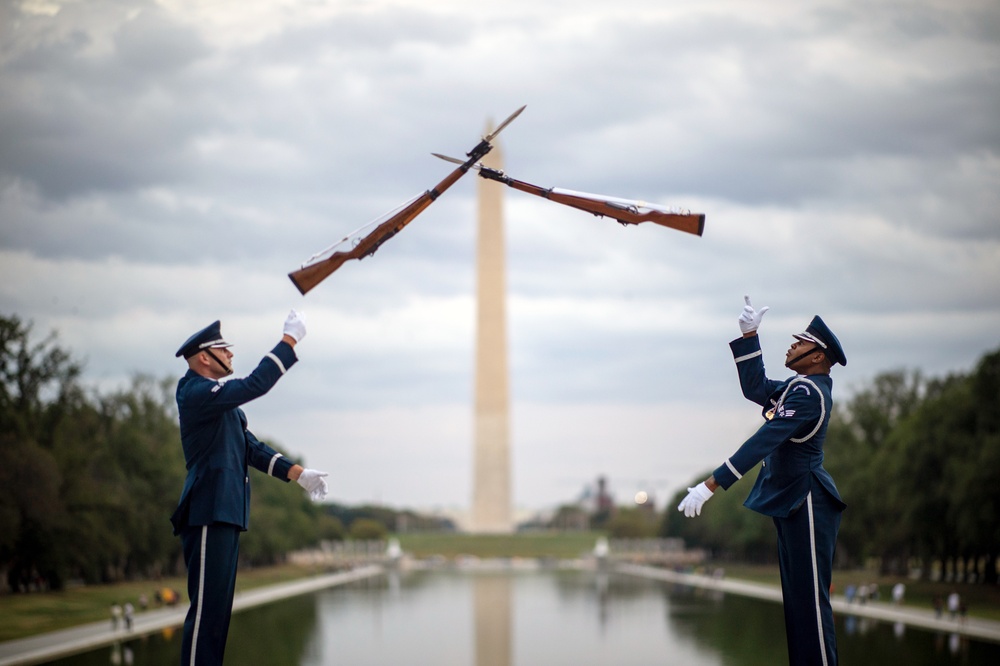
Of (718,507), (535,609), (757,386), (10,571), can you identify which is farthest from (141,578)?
(757,386)

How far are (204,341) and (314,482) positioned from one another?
1.02 metres

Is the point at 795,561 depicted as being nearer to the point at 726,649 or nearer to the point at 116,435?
the point at 726,649

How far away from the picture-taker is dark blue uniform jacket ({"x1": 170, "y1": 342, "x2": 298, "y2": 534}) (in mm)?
7371

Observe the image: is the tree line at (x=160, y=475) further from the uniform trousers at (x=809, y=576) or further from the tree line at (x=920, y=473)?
the uniform trousers at (x=809, y=576)

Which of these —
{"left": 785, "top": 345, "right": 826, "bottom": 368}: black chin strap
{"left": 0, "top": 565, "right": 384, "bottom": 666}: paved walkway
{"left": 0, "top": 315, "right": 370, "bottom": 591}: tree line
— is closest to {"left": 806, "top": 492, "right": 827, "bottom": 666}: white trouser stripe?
{"left": 785, "top": 345, "right": 826, "bottom": 368}: black chin strap

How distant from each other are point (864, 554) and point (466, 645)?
40680 millimetres

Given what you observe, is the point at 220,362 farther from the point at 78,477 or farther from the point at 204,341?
the point at 78,477

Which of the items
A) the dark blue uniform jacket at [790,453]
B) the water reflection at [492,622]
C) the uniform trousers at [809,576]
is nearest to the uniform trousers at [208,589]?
the dark blue uniform jacket at [790,453]

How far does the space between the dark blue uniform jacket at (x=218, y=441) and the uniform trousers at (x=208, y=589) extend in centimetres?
9

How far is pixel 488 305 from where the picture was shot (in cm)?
9044

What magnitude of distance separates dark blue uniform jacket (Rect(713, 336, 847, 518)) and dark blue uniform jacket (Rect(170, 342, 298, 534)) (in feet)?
8.45

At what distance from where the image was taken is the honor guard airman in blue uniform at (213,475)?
7.36 m

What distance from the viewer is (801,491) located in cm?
784

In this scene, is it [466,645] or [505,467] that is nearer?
[466,645]
